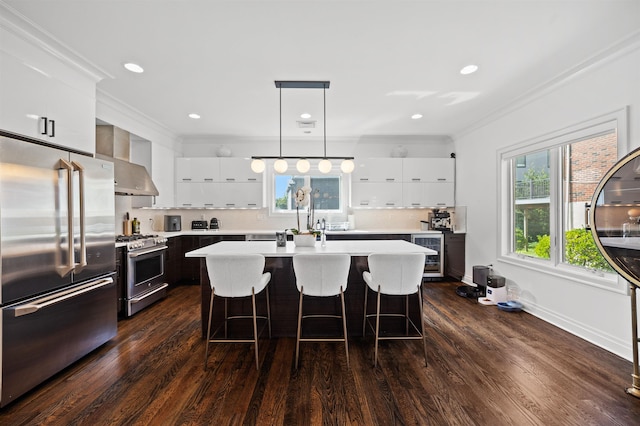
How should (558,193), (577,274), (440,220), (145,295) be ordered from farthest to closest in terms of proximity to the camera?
(440,220) → (145,295) → (558,193) → (577,274)

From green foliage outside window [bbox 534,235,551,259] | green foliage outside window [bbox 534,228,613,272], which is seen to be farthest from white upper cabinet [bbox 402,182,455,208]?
green foliage outside window [bbox 534,228,613,272]

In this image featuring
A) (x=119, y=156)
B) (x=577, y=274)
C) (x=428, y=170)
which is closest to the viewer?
(x=577, y=274)

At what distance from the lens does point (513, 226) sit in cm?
434

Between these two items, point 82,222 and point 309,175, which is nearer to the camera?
point 82,222

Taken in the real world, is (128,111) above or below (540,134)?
above

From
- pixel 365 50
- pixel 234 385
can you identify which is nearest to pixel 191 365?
pixel 234 385

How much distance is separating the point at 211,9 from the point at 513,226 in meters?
4.38

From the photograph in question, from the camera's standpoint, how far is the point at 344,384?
2275 millimetres

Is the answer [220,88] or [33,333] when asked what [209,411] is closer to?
[33,333]

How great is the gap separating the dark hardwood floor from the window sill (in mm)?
570

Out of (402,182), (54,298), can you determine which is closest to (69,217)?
(54,298)

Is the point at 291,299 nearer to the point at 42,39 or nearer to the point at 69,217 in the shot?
the point at 69,217

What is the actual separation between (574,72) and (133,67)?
14.1ft

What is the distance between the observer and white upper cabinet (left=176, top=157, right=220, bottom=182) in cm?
575
